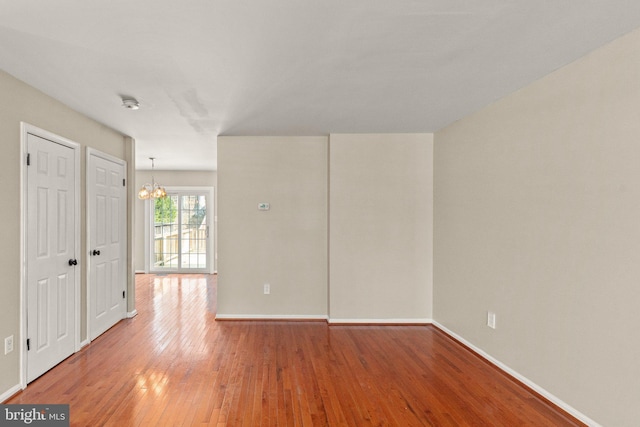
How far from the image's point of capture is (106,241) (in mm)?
4227

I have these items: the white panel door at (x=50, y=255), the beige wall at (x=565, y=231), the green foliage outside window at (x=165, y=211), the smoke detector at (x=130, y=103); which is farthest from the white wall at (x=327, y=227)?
the green foliage outside window at (x=165, y=211)

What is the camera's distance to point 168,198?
27.6ft

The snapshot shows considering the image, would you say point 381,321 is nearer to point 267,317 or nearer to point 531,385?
point 267,317

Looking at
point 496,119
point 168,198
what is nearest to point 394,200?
point 496,119

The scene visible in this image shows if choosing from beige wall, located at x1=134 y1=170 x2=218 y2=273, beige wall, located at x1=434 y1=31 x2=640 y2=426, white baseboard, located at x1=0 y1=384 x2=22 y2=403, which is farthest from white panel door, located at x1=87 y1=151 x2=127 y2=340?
beige wall, located at x1=434 y1=31 x2=640 y2=426

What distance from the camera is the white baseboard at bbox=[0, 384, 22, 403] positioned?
8.47 feet

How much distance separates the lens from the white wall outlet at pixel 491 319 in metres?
3.28

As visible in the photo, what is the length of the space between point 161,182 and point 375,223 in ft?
19.6

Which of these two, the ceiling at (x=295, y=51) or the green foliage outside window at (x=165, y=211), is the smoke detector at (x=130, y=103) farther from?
the green foliage outside window at (x=165, y=211)

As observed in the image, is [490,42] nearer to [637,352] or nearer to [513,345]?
[637,352]

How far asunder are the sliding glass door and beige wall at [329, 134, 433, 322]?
481 centimetres

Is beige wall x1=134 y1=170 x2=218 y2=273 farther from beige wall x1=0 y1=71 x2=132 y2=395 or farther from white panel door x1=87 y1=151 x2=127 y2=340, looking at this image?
beige wall x1=0 y1=71 x2=132 y2=395

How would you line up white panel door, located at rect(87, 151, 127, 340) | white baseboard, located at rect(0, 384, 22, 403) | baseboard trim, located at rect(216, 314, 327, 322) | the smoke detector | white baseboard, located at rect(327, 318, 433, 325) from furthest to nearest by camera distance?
baseboard trim, located at rect(216, 314, 327, 322) < white baseboard, located at rect(327, 318, 433, 325) < white panel door, located at rect(87, 151, 127, 340) < the smoke detector < white baseboard, located at rect(0, 384, 22, 403)

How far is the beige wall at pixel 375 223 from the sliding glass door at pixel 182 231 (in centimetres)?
481
